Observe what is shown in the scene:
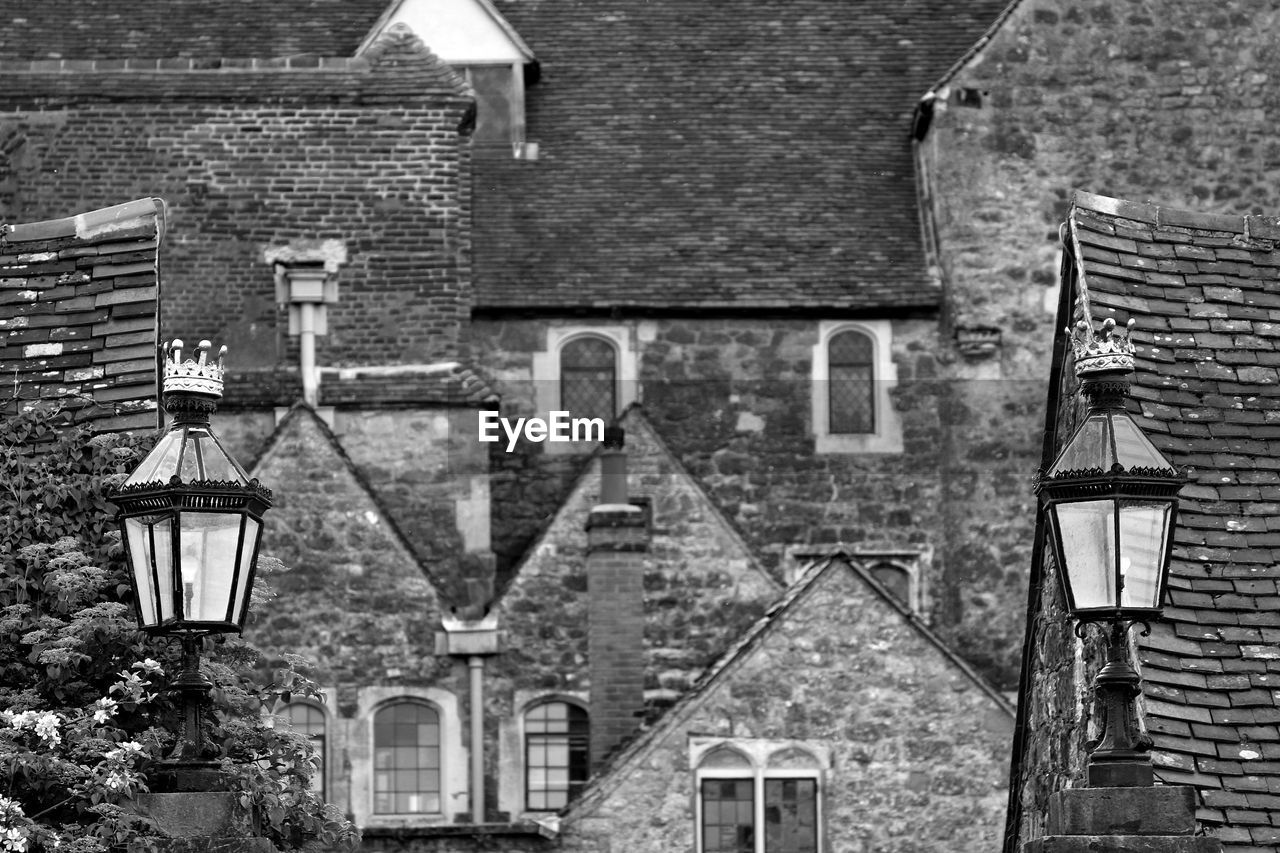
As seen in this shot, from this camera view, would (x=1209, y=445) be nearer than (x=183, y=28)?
Yes

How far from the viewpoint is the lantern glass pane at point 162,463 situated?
12328 millimetres

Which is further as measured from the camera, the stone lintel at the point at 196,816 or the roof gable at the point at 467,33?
the roof gable at the point at 467,33

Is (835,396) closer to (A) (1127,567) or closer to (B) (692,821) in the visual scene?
(B) (692,821)

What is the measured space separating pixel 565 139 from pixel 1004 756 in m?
12.6

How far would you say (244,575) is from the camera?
12219 millimetres

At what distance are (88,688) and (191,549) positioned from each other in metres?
1.83

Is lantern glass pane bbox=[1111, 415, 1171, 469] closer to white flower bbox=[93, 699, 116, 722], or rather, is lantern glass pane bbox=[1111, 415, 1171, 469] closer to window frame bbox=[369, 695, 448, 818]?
white flower bbox=[93, 699, 116, 722]

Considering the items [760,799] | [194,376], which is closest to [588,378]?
[760,799]

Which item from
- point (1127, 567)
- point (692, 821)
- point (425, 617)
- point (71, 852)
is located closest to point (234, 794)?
point (71, 852)

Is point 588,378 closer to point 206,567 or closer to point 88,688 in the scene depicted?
point 88,688

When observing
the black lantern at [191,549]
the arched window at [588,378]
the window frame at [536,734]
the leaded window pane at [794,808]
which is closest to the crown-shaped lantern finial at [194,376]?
the black lantern at [191,549]

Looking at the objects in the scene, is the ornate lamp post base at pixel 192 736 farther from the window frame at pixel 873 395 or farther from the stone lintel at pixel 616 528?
the window frame at pixel 873 395

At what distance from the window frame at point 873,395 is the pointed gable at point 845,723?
26.1 feet

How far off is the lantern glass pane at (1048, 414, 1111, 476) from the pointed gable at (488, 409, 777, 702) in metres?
18.7
